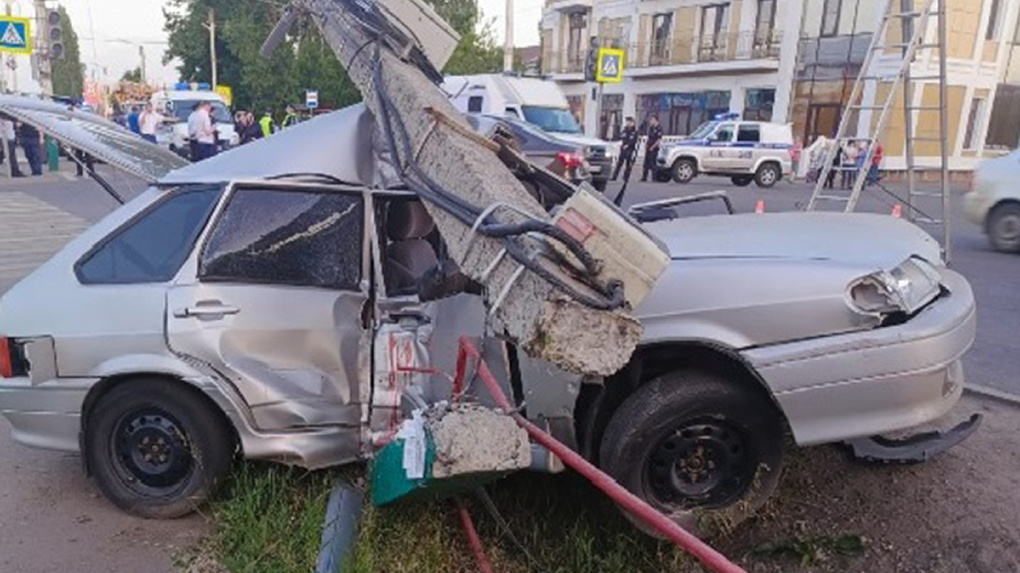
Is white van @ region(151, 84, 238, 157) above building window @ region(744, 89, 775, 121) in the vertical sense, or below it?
below

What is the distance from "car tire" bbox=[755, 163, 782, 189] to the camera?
872 inches

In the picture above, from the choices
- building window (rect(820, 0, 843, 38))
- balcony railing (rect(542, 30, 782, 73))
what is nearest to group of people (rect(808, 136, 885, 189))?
building window (rect(820, 0, 843, 38))

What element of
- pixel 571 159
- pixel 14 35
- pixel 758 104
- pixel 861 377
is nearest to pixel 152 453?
pixel 861 377

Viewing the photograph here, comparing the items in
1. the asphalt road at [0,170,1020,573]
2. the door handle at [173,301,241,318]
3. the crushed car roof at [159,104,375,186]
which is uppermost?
the crushed car roof at [159,104,375,186]

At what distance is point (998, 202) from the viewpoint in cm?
997

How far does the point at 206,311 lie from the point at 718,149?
20.7 m

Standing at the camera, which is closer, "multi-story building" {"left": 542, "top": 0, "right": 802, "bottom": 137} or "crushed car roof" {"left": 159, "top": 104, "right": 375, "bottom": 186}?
"crushed car roof" {"left": 159, "top": 104, "right": 375, "bottom": 186}

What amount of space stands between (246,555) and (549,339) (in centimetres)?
185

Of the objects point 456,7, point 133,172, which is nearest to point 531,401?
point 133,172

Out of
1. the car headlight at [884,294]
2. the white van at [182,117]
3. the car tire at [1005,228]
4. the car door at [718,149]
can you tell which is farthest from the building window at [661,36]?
the car headlight at [884,294]

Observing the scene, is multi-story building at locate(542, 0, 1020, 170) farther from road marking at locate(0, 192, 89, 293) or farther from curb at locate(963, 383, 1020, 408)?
road marking at locate(0, 192, 89, 293)

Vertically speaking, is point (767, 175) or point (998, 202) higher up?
point (998, 202)

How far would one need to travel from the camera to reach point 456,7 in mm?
42875

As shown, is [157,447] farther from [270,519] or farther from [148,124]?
[148,124]
